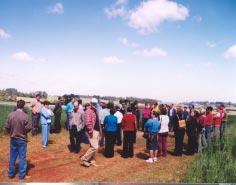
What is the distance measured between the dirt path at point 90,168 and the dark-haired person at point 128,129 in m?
0.23

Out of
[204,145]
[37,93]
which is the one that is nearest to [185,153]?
[204,145]

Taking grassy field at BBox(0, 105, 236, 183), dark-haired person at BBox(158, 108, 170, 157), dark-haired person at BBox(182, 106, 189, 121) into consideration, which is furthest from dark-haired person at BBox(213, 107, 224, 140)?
dark-haired person at BBox(158, 108, 170, 157)

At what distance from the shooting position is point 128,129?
449 inches

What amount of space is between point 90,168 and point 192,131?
3544 millimetres

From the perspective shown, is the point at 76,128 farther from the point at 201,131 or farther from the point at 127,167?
the point at 201,131

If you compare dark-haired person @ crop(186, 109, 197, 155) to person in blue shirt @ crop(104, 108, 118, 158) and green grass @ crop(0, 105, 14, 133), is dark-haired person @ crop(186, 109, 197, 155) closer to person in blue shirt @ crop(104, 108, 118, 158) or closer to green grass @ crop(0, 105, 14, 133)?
person in blue shirt @ crop(104, 108, 118, 158)

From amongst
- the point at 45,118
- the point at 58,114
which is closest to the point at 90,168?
the point at 45,118

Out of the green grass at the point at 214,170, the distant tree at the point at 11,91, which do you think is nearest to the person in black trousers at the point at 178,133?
the green grass at the point at 214,170

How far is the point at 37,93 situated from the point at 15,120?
3380mm

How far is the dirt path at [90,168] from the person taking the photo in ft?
29.9

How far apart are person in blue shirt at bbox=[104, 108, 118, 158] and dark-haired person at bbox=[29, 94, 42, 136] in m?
2.20

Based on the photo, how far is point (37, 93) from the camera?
38.8ft

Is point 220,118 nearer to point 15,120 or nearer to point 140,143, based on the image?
point 140,143

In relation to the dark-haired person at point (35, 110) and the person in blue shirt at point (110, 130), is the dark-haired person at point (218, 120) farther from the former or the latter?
the dark-haired person at point (35, 110)
